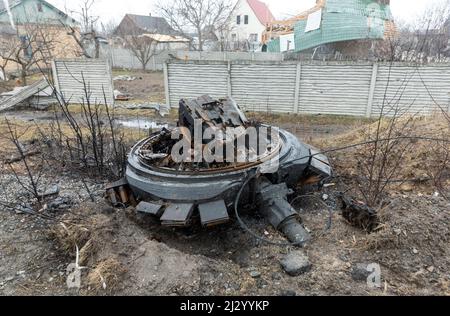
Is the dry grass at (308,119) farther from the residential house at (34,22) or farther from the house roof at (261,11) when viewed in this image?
the house roof at (261,11)

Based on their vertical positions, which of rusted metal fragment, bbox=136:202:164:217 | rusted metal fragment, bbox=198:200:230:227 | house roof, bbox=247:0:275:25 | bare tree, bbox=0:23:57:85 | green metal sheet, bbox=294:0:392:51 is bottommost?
rusted metal fragment, bbox=136:202:164:217

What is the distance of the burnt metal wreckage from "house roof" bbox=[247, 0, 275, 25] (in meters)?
34.0

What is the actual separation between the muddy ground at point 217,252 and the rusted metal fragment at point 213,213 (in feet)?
1.10

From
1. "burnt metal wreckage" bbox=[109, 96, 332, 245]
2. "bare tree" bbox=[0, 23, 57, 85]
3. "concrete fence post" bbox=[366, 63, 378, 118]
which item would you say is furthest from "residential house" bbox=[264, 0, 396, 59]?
"burnt metal wreckage" bbox=[109, 96, 332, 245]

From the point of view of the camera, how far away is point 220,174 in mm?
3279

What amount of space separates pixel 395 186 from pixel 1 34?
899 inches

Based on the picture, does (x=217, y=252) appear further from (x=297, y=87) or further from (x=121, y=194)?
(x=297, y=87)

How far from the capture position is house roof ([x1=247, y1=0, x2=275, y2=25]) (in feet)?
116

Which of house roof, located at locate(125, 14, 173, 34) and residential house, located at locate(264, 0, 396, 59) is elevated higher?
house roof, located at locate(125, 14, 173, 34)

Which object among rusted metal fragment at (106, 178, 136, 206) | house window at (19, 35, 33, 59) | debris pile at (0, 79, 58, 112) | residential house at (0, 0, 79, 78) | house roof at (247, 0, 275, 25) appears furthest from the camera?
house roof at (247, 0, 275, 25)

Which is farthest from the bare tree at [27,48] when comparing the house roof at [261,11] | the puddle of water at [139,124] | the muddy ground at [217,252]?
the house roof at [261,11]

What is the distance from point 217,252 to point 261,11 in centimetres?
3844

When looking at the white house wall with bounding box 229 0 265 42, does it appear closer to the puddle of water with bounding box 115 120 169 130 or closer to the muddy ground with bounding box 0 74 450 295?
the puddle of water with bounding box 115 120 169 130
